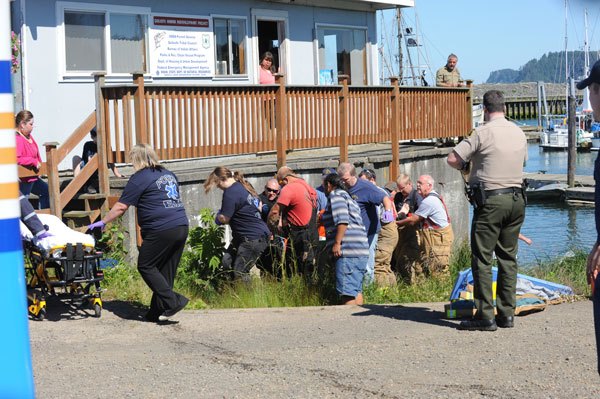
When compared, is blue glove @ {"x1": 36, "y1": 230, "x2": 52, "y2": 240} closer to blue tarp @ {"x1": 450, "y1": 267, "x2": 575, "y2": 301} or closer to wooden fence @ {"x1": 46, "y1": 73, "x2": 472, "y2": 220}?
wooden fence @ {"x1": 46, "y1": 73, "x2": 472, "y2": 220}

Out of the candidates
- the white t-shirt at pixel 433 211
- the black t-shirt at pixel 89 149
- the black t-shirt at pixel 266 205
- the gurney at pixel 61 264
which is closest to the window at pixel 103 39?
the black t-shirt at pixel 89 149

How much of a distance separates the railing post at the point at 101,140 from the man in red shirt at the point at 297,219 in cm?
235

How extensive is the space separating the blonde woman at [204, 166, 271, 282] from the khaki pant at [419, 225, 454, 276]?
2274mm

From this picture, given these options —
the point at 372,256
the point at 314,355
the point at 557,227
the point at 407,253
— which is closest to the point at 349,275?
the point at 372,256

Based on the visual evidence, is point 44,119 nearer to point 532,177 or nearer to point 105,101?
point 105,101

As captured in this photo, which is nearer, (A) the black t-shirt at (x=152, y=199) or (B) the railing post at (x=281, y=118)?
(A) the black t-shirt at (x=152, y=199)

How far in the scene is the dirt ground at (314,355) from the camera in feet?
23.7

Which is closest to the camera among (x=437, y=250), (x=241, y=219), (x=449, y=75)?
(x=241, y=219)

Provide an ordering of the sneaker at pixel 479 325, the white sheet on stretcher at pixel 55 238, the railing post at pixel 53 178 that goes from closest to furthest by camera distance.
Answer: the sneaker at pixel 479 325, the white sheet on stretcher at pixel 55 238, the railing post at pixel 53 178

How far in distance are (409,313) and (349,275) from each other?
1.32 metres

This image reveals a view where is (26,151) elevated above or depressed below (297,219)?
above

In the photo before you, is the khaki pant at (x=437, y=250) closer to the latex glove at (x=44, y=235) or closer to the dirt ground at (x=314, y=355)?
the dirt ground at (x=314, y=355)

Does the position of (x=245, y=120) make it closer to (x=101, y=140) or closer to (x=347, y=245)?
(x=101, y=140)

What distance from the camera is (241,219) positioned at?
38.9 feet
